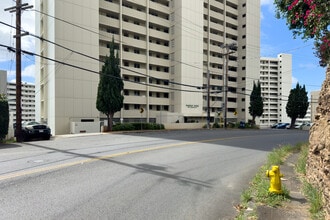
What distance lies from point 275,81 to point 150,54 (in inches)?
2981

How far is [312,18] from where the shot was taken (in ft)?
23.8

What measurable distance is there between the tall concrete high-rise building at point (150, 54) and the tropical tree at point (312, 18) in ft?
61.8

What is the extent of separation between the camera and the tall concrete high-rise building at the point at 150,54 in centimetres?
3650

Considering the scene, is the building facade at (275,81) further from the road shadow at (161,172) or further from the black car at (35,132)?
the road shadow at (161,172)

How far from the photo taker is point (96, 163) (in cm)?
918

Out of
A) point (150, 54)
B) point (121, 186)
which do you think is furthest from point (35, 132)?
point (150, 54)

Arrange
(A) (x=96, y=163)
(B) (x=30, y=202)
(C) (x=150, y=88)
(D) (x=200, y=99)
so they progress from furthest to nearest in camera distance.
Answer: (D) (x=200, y=99) < (C) (x=150, y=88) < (A) (x=96, y=163) < (B) (x=30, y=202)

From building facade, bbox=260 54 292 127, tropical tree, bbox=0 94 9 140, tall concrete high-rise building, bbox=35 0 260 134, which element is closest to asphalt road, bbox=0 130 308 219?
tropical tree, bbox=0 94 9 140

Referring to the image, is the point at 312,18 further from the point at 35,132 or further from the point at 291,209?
the point at 35,132

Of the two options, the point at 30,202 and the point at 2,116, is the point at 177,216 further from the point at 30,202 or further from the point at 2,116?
the point at 2,116

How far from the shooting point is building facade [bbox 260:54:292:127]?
108500mm

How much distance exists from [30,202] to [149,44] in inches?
1760

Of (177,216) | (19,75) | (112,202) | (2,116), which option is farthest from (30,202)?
(19,75)

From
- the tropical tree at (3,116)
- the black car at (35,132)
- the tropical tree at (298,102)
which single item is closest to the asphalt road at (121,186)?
the tropical tree at (3,116)
